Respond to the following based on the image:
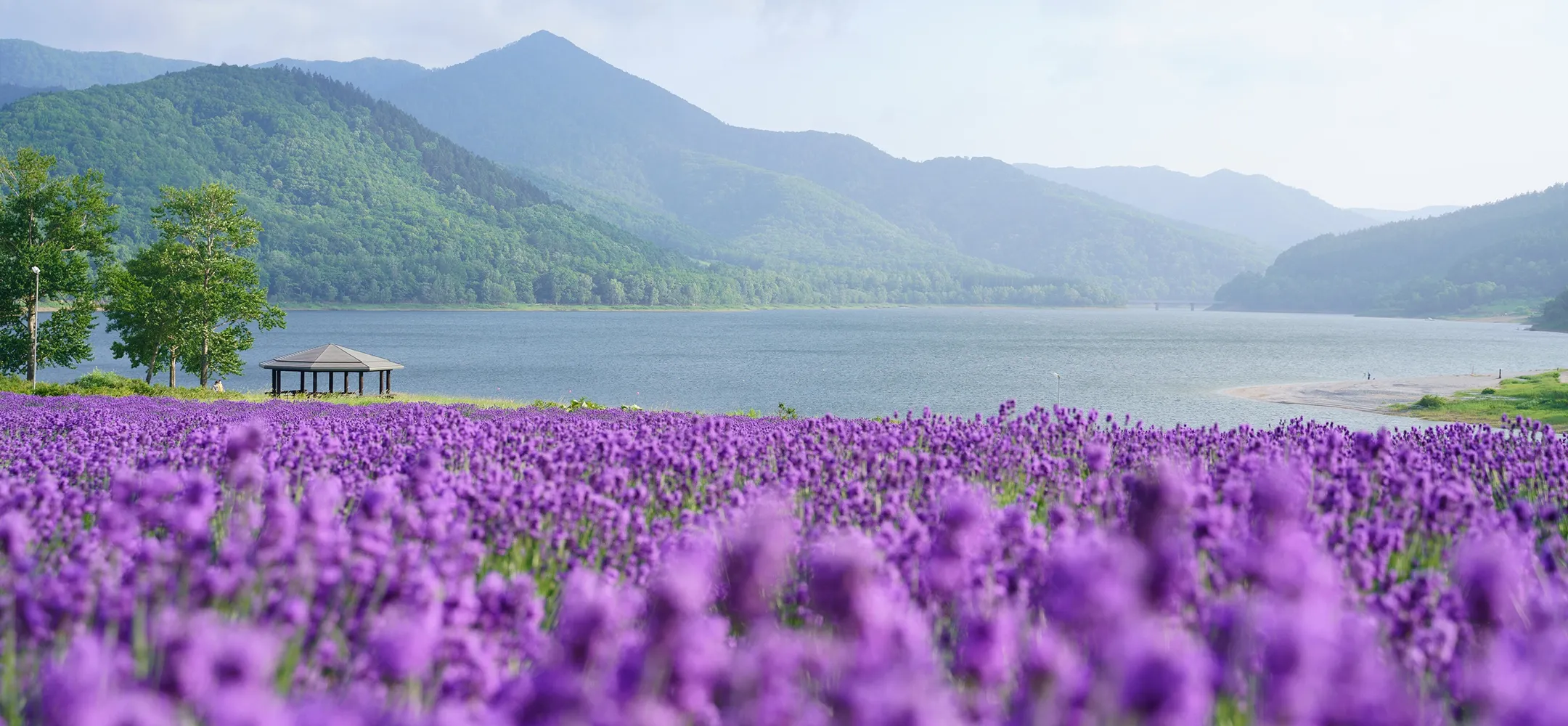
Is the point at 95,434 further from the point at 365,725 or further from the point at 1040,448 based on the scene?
the point at 365,725

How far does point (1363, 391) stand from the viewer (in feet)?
177

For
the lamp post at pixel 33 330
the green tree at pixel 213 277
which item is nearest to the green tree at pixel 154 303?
the green tree at pixel 213 277

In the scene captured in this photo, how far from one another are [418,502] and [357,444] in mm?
3779

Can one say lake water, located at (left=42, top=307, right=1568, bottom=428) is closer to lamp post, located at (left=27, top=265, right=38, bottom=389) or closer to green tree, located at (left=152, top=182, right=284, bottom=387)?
green tree, located at (left=152, top=182, right=284, bottom=387)

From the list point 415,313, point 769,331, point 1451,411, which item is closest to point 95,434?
point 1451,411

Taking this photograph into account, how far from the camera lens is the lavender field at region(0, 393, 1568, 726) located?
1919 millimetres

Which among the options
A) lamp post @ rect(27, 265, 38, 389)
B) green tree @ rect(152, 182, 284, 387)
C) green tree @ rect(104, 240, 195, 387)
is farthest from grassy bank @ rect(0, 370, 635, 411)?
green tree @ rect(152, 182, 284, 387)

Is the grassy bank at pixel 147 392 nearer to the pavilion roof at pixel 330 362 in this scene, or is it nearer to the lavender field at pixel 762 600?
the pavilion roof at pixel 330 362

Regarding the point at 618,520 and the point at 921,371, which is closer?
the point at 618,520

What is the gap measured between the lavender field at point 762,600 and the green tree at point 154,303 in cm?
3663

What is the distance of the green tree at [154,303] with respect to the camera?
39.2 meters

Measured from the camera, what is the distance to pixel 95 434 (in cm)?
1146

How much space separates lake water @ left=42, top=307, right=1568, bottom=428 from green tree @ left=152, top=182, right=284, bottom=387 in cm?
1627

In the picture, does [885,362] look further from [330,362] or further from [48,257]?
[48,257]
